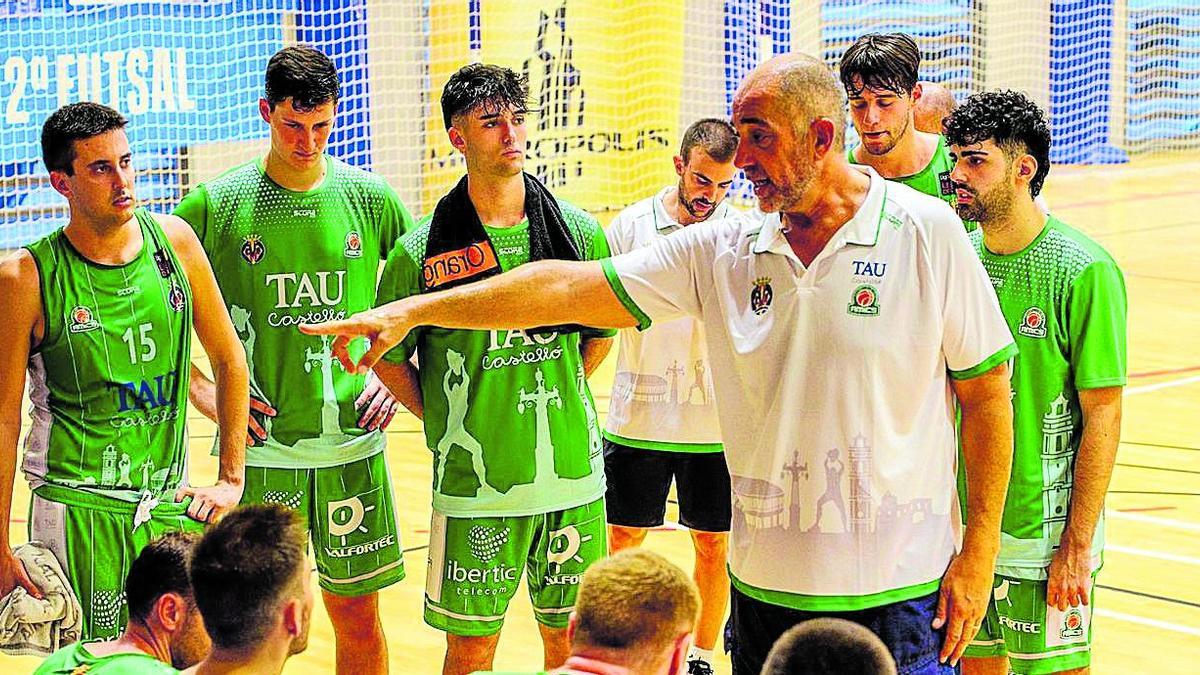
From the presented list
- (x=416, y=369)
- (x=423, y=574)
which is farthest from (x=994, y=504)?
(x=423, y=574)

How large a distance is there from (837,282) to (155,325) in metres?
1.90

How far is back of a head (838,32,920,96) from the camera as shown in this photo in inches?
209

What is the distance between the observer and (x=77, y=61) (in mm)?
13711

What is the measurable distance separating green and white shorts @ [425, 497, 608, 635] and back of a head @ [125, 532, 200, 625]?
1.38 meters

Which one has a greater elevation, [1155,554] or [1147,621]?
[1155,554]

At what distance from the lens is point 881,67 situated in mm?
5328

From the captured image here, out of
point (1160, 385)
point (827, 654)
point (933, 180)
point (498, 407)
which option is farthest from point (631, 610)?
point (1160, 385)

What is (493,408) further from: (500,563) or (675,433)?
(675,433)

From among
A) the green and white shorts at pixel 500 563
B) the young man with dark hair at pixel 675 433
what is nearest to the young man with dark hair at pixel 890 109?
the young man with dark hair at pixel 675 433

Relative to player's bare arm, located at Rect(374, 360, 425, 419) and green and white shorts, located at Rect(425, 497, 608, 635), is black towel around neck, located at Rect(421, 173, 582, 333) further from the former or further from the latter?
green and white shorts, located at Rect(425, 497, 608, 635)

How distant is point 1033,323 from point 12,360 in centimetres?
268

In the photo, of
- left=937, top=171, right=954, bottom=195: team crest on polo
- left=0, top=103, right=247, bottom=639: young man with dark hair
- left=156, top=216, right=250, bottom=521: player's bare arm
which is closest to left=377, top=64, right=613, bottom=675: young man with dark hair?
left=156, top=216, right=250, bottom=521: player's bare arm

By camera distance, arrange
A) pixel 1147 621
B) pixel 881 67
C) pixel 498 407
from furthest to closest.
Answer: pixel 1147 621 < pixel 881 67 < pixel 498 407

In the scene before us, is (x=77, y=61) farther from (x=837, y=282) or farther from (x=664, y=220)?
(x=837, y=282)
